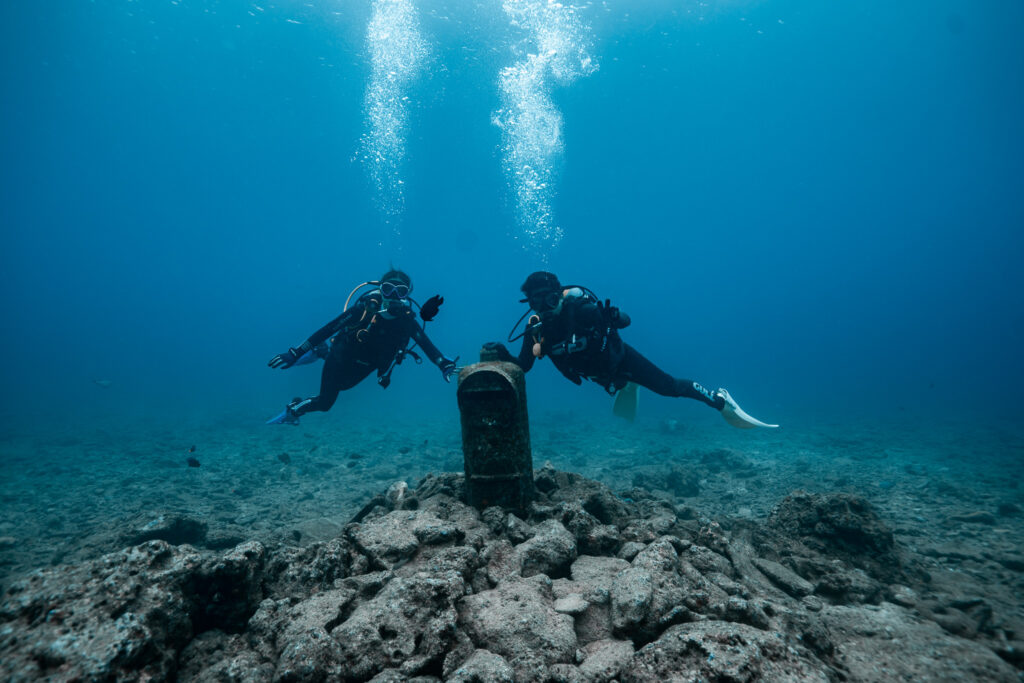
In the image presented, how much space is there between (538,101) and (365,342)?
93296 mm

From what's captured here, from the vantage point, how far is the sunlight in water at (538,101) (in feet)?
153

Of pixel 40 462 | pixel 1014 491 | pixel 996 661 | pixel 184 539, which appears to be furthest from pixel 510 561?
pixel 40 462

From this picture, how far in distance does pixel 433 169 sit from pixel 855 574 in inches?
3962

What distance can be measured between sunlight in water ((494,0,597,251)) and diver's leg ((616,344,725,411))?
46534mm

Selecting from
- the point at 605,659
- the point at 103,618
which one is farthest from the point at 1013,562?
the point at 103,618

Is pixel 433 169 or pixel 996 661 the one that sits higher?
pixel 433 169

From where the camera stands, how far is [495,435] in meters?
4.54

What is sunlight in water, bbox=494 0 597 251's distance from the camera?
46531 mm

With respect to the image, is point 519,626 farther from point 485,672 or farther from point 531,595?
point 485,672

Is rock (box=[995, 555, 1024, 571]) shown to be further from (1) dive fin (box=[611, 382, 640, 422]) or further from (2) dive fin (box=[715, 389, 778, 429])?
(1) dive fin (box=[611, 382, 640, 422])

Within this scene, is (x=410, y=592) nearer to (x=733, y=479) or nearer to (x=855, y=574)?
(x=855, y=574)

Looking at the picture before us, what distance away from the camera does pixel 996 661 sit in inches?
109

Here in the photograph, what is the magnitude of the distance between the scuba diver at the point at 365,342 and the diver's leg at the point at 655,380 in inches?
147

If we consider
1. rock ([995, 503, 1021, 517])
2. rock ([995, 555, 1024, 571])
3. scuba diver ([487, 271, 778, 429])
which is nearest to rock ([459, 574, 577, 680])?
scuba diver ([487, 271, 778, 429])
